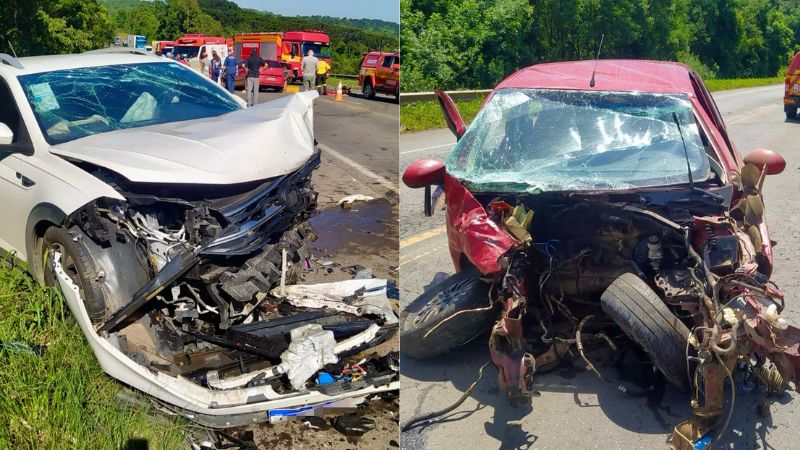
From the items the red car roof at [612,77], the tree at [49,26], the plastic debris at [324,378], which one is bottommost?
the plastic debris at [324,378]

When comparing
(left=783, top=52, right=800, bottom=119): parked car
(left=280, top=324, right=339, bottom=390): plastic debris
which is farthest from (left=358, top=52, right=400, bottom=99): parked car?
(left=280, top=324, right=339, bottom=390): plastic debris

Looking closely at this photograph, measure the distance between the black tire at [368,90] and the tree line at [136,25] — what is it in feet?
4.55

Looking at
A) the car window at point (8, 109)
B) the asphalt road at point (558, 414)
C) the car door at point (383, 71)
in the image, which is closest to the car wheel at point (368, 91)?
the car door at point (383, 71)

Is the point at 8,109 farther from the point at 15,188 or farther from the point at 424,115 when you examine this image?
the point at 424,115

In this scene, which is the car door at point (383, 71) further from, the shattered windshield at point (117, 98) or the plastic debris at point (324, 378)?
the plastic debris at point (324, 378)

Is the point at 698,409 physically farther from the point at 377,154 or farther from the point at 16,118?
the point at 377,154

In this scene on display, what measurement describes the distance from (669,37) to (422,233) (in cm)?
3471

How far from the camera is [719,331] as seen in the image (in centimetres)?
308

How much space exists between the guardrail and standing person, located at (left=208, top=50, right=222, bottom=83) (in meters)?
8.29

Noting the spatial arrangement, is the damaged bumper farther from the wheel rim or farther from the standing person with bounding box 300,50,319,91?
the standing person with bounding box 300,50,319,91

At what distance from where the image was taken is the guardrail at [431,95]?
18.1m

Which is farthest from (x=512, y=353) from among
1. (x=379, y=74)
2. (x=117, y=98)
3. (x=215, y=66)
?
(x=215, y=66)

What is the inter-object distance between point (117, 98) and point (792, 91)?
18.6m

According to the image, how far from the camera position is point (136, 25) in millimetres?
52625
